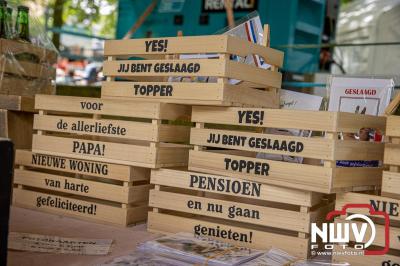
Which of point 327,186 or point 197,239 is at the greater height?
point 327,186

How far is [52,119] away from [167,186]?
112 centimetres

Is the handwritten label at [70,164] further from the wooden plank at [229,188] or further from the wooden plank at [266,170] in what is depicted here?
the wooden plank at [266,170]

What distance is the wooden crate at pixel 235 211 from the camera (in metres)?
3.08

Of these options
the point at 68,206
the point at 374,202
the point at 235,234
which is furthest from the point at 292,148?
the point at 68,206

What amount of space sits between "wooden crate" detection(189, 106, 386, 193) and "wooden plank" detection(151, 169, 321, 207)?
1.8 inches

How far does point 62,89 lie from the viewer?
6.95 meters

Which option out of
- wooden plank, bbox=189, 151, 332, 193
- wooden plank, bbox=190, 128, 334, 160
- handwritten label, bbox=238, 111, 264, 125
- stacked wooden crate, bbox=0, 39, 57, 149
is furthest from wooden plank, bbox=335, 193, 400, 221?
stacked wooden crate, bbox=0, 39, 57, 149

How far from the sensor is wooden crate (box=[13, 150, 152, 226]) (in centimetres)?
367

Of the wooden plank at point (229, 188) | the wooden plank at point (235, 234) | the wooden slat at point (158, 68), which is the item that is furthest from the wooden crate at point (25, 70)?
the wooden plank at point (235, 234)

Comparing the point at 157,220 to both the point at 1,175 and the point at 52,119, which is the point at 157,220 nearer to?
the point at 52,119

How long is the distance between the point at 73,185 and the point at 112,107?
0.69m

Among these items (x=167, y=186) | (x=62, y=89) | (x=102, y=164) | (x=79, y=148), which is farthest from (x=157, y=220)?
(x=62, y=89)

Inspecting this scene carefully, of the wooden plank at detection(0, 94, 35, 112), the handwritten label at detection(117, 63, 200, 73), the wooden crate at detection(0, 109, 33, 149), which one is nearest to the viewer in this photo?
the handwritten label at detection(117, 63, 200, 73)

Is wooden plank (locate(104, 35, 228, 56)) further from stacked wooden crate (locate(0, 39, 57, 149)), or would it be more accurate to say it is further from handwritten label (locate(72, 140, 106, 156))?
stacked wooden crate (locate(0, 39, 57, 149))
